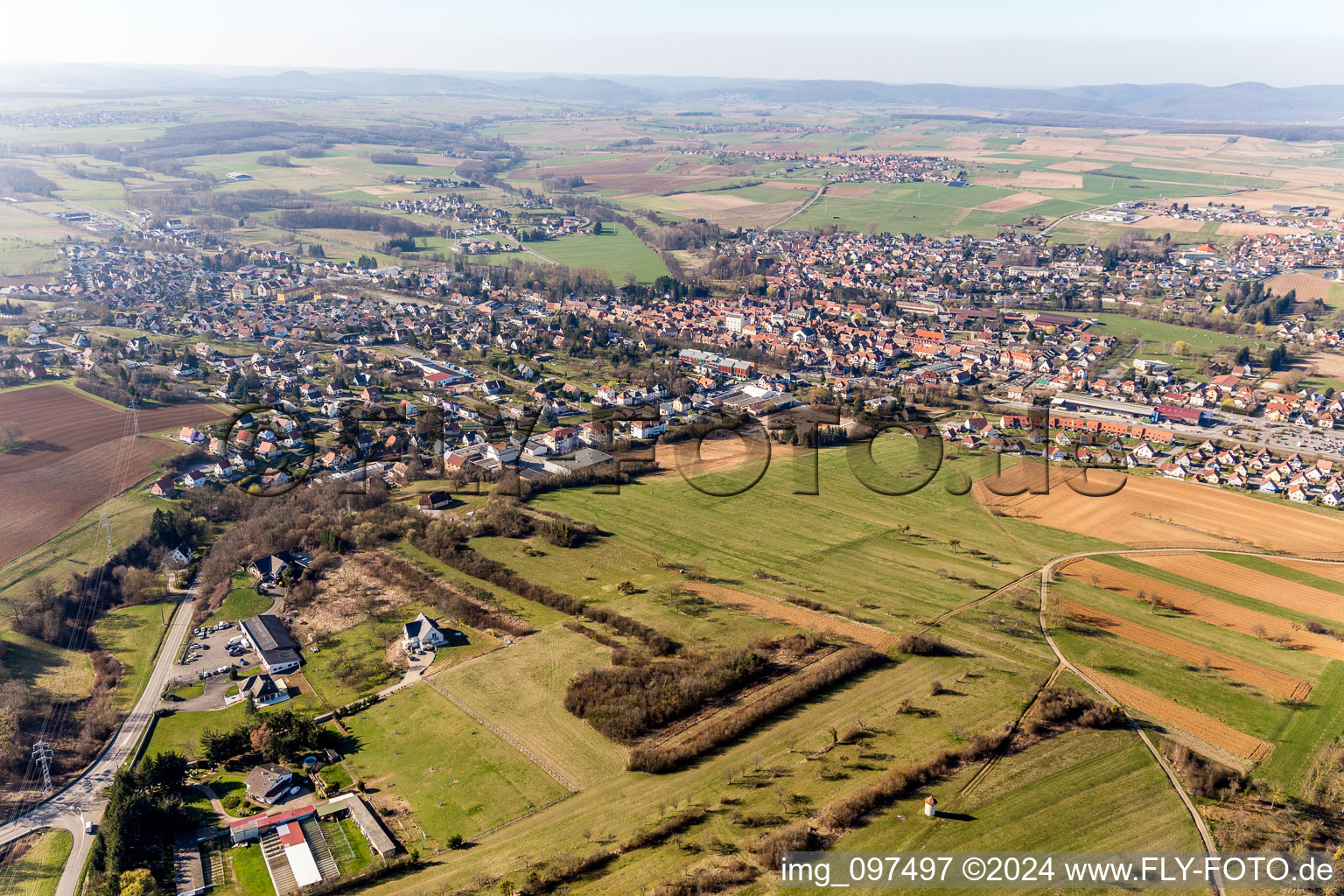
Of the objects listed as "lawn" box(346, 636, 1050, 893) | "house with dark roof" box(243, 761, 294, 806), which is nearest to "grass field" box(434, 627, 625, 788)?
"lawn" box(346, 636, 1050, 893)

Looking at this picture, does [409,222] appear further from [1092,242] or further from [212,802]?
[212,802]

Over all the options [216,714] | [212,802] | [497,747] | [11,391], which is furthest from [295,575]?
[11,391]

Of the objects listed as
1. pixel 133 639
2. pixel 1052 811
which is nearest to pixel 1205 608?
pixel 1052 811

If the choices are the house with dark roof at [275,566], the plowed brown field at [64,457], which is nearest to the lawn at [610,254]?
the plowed brown field at [64,457]

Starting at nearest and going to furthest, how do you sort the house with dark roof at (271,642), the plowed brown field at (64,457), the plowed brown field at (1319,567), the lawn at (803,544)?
the house with dark roof at (271,642), the lawn at (803,544), the plowed brown field at (1319,567), the plowed brown field at (64,457)

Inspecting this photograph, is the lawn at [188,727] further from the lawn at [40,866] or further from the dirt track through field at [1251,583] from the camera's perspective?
the dirt track through field at [1251,583]

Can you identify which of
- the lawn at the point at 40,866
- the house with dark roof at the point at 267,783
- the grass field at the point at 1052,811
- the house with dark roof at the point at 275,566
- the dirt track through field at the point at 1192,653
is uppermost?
the dirt track through field at the point at 1192,653
